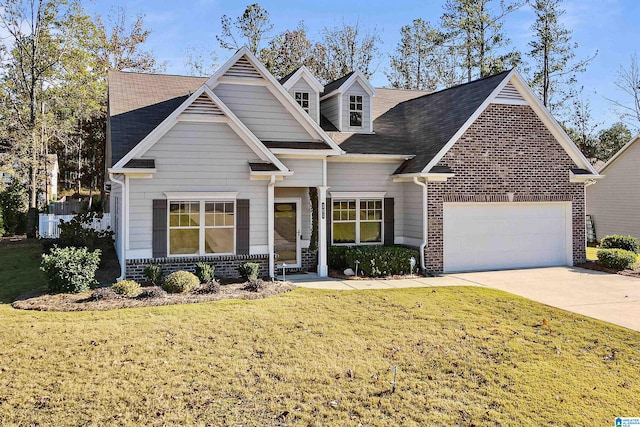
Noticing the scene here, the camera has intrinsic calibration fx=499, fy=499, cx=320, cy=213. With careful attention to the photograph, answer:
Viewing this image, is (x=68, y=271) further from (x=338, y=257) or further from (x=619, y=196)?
(x=619, y=196)

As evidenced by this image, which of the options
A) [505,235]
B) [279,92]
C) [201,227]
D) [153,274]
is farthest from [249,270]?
[505,235]

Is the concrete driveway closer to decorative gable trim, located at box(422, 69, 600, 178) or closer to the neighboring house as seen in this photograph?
decorative gable trim, located at box(422, 69, 600, 178)

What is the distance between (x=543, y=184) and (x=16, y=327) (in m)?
16.4

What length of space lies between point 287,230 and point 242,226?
2576 millimetres

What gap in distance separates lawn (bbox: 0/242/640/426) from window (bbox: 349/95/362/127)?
9.25 meters

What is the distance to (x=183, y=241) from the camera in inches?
559

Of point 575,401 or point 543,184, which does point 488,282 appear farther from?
point 575,401

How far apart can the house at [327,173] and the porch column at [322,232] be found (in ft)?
0.16

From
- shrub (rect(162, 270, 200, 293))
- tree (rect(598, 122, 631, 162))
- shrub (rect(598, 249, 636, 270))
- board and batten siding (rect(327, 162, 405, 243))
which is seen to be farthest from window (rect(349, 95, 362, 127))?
tree (rect(598, 122, 631, 162))

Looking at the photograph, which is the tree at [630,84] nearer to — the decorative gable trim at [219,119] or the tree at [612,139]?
the tree at [612,139]

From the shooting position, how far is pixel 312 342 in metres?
8.98

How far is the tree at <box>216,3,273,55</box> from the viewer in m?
35.7

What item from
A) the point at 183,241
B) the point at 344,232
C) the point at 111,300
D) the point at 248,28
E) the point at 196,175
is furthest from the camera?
the point at 248,28

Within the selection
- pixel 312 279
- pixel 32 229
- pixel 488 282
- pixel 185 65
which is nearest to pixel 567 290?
pixel 488 282
